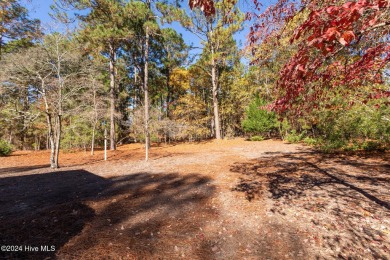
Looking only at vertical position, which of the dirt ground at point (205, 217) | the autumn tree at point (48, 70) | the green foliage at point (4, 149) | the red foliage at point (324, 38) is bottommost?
the dirt ground at point (205, 217)

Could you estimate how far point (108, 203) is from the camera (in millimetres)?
4637

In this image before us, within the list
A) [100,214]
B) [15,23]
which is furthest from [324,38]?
[15,23]

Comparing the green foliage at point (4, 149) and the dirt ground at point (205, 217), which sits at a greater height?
the green foliage at point (4, 149)

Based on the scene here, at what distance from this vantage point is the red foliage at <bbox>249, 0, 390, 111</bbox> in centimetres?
126

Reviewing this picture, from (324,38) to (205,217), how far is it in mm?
3664

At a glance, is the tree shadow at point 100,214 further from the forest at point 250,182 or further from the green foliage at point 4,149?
the green foliage at point 4,149

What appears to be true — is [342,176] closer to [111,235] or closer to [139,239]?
[139,239]

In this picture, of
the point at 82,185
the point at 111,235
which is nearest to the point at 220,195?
the point at 111,235

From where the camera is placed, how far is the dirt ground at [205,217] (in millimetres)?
2818

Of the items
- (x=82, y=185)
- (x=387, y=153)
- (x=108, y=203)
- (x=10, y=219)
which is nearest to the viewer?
(x=10, y=219)

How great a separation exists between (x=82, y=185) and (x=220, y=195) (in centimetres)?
465

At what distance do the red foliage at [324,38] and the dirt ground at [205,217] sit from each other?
90.4 inches

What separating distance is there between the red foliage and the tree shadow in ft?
9.65

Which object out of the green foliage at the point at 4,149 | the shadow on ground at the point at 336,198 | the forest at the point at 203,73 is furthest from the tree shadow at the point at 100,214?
the green foliage at the point at 4,149
